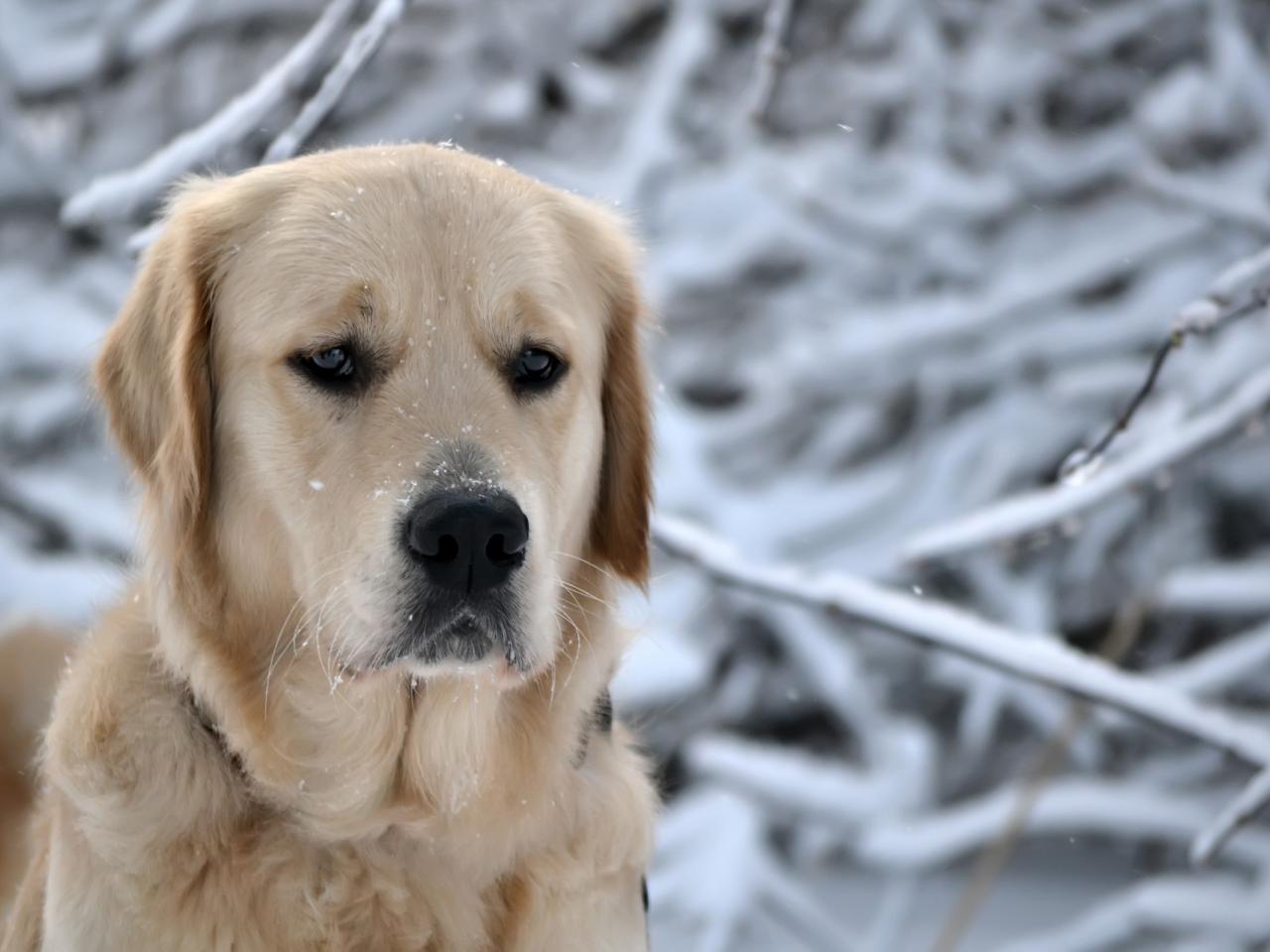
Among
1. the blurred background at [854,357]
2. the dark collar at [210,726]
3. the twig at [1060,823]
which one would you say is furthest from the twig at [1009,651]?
the twig at [1060,823]

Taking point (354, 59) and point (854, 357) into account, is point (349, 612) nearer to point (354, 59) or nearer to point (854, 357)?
point (354, 59)

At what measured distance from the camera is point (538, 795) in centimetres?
228

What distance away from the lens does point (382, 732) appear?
228 cm

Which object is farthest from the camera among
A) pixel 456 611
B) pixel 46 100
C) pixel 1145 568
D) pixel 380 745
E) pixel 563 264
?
pixel 46 100

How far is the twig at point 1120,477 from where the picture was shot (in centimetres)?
184

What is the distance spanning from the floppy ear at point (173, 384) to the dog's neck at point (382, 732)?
0.15m

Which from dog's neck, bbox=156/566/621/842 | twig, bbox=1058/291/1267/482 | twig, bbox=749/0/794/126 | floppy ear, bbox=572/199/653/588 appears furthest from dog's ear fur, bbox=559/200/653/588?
twig, bbox=1058/291/1267/482

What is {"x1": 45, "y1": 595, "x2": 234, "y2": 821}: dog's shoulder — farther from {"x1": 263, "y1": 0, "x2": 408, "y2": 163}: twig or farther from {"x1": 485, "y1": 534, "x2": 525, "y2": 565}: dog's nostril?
{"x1": 263, "y1": 0, "x2": 408, "y2": 163}: twig

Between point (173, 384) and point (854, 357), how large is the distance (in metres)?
4.42

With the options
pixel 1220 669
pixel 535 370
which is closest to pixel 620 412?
pixel 535 370

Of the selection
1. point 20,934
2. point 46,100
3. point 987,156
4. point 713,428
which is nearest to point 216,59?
point 46,100

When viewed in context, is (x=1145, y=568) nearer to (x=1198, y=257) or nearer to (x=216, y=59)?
(x=1198, y=257)

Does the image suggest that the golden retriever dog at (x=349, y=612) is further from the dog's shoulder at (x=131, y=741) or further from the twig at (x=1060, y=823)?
the twig at (x=1060, y=823)

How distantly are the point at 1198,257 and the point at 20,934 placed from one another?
5.79 meters
